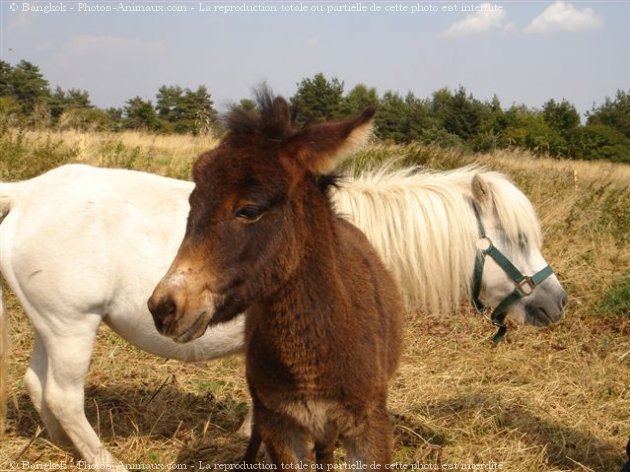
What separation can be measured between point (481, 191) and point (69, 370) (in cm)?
266

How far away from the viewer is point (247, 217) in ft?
7.06

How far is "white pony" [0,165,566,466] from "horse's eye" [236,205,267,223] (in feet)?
4.40

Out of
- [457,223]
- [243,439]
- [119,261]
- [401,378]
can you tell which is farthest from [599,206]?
[119,261]

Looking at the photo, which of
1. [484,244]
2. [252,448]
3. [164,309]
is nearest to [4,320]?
[252,448]

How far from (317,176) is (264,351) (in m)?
0.73

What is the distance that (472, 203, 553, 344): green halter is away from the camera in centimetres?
383

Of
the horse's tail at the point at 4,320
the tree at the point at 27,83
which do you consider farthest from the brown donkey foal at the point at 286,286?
the tree at the point at 27,83

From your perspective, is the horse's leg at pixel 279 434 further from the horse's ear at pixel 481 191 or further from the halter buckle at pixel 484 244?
the horse's ear at pixel 481 191

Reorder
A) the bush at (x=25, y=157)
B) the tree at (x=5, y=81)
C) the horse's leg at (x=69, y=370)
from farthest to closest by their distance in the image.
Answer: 1. the tree at (x=5, y=81)
2. the bush at (x=25, y=157)
3. the horse's leg at (x=69, y=370)

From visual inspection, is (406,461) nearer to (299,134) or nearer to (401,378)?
(401,378)

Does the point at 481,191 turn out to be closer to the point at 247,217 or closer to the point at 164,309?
the point at 247,217

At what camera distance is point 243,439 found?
420 cm

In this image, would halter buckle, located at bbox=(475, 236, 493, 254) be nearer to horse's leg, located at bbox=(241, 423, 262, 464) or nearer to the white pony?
the white pony

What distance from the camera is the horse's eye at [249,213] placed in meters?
2.14
